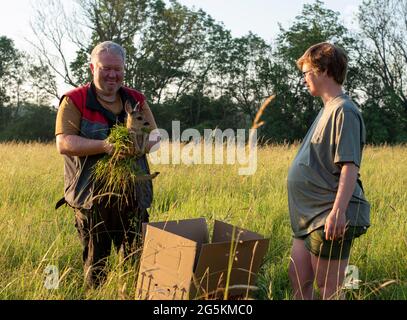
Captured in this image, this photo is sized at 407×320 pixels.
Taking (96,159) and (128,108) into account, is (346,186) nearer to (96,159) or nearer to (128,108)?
(128,108)

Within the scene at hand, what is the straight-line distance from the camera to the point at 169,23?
27.9 meters

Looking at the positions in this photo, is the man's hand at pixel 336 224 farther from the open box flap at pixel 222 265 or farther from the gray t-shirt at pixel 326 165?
the open box flap at pixel 222 265

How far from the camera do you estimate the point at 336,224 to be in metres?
2.29

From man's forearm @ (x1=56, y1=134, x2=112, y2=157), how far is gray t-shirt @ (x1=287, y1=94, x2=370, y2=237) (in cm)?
109

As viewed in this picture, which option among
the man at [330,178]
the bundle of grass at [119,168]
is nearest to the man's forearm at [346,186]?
the man at [330,178]

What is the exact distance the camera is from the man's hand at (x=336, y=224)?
229cm

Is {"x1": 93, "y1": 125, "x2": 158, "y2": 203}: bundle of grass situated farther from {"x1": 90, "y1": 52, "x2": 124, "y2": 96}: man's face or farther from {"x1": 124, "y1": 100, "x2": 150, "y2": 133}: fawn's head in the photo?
{"x1": 90, "y1": 52, "x2": 124, "y2": 96}: man's face

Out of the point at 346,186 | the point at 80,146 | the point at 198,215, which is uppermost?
the point at 80,146

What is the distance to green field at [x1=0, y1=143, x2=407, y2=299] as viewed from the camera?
2.82 m

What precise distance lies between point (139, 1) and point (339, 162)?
2682cm

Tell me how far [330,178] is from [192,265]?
84 centimetres

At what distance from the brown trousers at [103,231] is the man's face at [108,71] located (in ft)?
2.33

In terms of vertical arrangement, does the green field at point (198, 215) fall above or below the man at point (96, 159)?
below

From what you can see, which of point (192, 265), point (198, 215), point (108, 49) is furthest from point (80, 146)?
point (198, 215)
